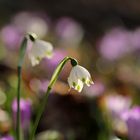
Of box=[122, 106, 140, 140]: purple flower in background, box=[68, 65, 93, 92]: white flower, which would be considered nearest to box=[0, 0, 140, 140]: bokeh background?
box=[122, 106, 140, 140]: purple flower in background

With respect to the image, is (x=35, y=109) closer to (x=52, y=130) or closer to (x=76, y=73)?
(x=52, y=130)

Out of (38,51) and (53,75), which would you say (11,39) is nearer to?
(38,51)

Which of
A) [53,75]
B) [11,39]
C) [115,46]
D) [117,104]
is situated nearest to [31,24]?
[11,39]

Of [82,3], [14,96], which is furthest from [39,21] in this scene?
[14,96]

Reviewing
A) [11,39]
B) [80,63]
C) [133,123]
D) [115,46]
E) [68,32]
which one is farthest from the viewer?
[68,32]

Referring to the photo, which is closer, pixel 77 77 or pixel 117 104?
A: pixel 77 77

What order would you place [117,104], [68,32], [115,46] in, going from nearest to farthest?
[117,104], [115,46], [68,32]

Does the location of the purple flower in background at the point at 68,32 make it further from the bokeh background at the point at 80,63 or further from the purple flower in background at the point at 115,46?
the purple flower in background at the point at 115,46

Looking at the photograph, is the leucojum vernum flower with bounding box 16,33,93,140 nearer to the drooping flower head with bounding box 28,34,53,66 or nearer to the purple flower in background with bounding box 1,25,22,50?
the drooping flower head with bounding box 28,34,53,66
